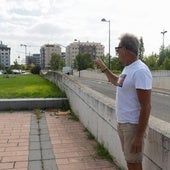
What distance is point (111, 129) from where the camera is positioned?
6.09 metres

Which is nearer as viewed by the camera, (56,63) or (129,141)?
(129,141)

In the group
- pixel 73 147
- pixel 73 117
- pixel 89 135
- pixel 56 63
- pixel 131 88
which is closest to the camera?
pixel 131 88

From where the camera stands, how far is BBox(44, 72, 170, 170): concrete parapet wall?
383cm

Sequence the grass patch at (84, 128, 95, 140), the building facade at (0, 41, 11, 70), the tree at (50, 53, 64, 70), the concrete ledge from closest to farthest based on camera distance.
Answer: the grass patch at (84, 128, 95, 140)
the concrete ledge
the tree at (50, 53, 64, 70)
the building facade at (0, 41, 11, 70)

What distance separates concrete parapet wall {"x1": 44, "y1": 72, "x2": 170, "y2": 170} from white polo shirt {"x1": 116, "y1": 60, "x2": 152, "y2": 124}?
42 cm

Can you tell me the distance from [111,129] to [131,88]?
2.61 meters

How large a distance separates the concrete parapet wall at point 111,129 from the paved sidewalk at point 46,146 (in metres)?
0.28

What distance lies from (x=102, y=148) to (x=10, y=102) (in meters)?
6.62

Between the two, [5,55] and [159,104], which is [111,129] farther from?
[5,55]

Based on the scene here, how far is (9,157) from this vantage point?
6398 millimetres

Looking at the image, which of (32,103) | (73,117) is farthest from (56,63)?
(73,117)

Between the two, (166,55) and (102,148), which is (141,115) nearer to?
(102,148)

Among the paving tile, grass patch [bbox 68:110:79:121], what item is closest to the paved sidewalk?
the paving tile

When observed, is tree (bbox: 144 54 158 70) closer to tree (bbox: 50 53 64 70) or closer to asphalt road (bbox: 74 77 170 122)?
tree (bbox: 50 53 64 70)
